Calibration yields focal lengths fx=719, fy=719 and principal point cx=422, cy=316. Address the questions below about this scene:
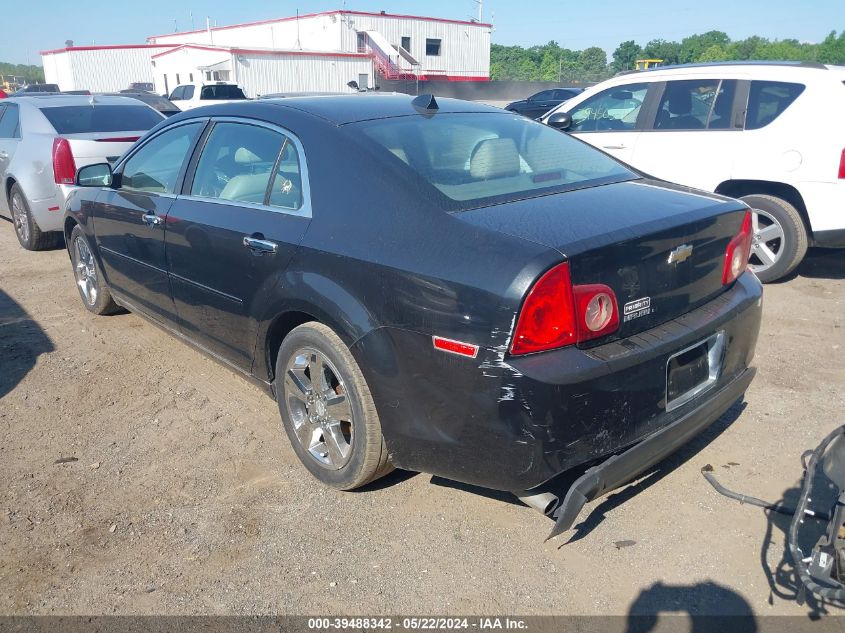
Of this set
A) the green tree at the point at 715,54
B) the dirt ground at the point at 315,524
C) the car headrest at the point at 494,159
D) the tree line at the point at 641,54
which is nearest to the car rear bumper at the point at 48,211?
the dirt ground at the point at 315,524

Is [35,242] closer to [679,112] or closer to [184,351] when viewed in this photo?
[184,351]

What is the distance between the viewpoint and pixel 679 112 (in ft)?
21.7

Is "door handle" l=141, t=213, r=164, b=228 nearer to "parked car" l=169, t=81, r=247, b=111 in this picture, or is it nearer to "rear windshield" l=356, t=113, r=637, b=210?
"rear windshield" l=356, t=113, r=637, b=210

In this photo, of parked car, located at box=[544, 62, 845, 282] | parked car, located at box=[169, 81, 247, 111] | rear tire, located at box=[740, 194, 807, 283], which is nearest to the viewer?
parked car, located at box=[544, 62, 845, 282]

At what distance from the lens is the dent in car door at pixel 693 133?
6.24m

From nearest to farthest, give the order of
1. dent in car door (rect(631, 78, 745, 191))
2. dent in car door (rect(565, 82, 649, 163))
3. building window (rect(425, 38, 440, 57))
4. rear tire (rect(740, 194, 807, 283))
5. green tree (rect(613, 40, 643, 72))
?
rear tire (rect(740, 194, 807, 283)) < dent in car door (rect(631, 78, 745, 191)) < dent in car door (rect(565, 82, 649, 163)) < building window (rect(425, 38, 440, 57)) < green tree (rect(613, 40, 643, 72))

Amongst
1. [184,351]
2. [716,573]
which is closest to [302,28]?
[184,351]

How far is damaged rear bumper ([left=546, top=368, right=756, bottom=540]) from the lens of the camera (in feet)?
8.09

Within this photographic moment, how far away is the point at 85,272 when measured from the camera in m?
5.56

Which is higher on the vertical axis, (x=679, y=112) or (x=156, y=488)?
(x=679, y=112)

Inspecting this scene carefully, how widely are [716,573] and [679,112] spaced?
502 cm

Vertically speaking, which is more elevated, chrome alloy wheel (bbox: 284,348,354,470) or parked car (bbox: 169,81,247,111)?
parked car (bbox: 169,81,247,111)

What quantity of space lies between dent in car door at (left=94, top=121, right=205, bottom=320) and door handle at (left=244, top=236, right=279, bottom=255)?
925mm

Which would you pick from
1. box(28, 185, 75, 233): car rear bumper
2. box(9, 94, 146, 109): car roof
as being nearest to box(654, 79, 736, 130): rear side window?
box(9, 94, 146, 109): car roof
